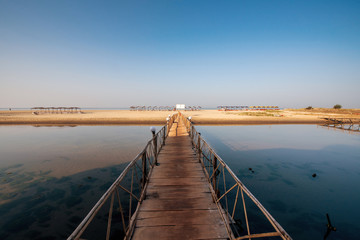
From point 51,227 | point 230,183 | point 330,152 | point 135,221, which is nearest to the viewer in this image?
point 135,221

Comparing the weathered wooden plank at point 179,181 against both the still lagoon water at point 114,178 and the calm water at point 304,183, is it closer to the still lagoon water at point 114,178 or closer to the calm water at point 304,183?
the still lagoon water at point 114,178

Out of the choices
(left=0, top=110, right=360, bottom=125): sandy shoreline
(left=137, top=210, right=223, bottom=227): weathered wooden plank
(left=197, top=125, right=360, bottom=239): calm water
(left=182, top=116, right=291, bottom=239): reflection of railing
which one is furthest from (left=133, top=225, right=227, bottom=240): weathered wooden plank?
(left=0, top=110, right=360, bottom=125): sandy shoreline

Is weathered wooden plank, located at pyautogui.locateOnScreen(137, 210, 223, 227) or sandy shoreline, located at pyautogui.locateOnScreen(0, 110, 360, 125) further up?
sandy shoreline, located at pyautogui.locateOnScreen(0, 110, 360, 125)

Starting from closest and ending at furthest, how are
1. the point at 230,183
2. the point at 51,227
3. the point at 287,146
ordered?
the point at 51,227 → the point at 230,183 → the point at 287,146

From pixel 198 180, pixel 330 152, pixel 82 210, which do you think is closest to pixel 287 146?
pixel 330 152

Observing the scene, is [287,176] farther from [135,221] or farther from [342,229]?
[135,221]

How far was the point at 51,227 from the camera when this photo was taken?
544 cm

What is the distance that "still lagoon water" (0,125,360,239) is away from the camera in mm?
5752

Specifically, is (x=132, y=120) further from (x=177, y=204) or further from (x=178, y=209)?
(x=178, y=209)

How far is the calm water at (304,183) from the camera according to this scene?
237 inches

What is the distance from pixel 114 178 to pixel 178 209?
6.18 m

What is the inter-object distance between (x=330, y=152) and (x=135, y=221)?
19.9 m

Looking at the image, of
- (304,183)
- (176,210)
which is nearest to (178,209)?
(176,210)

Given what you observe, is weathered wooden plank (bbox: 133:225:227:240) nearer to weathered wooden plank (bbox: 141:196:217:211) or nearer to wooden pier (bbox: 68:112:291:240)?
wooden pier (bbox: 68:112:291:240)
